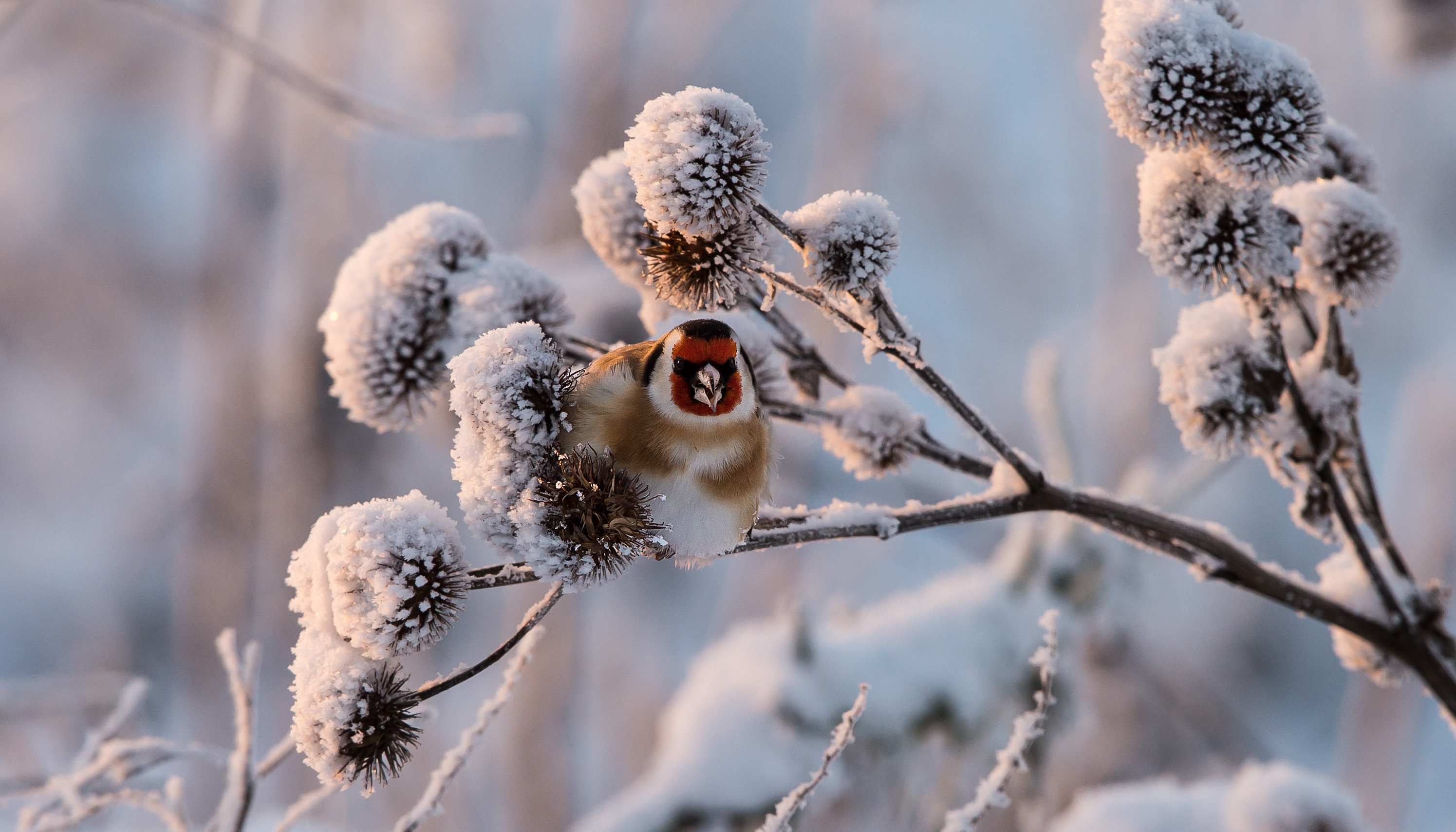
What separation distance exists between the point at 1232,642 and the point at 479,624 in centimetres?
581

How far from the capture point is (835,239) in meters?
0.99

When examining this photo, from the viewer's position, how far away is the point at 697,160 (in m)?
0.92

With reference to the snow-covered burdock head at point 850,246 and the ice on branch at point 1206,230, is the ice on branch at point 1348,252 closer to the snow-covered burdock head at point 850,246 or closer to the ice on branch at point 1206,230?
the ice on branch at point 1206,230

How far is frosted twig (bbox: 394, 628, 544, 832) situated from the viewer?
1071 millimetres

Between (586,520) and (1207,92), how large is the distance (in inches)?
31.0

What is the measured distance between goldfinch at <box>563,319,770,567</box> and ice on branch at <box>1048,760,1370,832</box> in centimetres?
92

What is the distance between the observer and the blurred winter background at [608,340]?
251cm

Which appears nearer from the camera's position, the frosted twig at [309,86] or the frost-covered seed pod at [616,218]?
the frost-covered seed pod at [616,218]

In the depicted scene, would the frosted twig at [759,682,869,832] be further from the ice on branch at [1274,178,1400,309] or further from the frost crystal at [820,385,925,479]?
the ice on branch at [1274,178,1400,309]

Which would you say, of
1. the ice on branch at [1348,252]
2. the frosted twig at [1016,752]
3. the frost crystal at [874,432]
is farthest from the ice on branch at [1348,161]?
the frosted twig at [1016,752]

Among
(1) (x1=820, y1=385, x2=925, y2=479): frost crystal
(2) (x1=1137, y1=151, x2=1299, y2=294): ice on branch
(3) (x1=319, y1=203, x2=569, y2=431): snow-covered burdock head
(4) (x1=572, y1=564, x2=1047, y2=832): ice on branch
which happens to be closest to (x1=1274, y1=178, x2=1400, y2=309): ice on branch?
(2) (x1=1137, y1=151, x2=1299, y2=294): ice on branch

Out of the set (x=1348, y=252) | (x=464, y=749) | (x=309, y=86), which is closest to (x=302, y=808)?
(x=464, y=749)

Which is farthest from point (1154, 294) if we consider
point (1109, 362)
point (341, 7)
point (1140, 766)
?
point (341, 7)

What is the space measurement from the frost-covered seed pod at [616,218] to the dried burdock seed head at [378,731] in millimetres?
624
